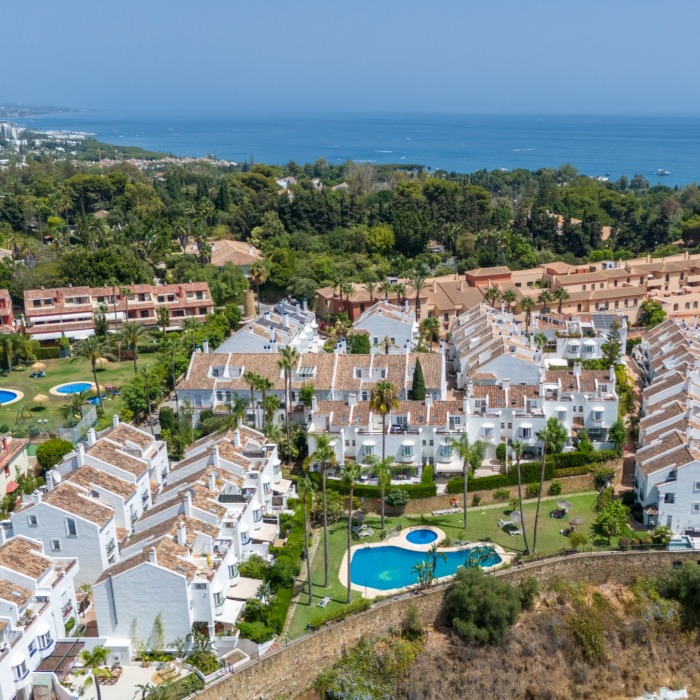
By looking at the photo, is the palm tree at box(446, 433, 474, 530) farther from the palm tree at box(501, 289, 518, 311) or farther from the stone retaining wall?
the palm tree at box(501, 289, 518, 311)

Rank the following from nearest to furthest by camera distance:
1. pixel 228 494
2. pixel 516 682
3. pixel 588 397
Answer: pixel 516 682 < pixel 228 494 < pixel 588 397

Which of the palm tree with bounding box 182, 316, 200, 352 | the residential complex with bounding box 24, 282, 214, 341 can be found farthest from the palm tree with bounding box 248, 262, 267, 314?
the palm tree with bounding box 182, 316, 200, 352

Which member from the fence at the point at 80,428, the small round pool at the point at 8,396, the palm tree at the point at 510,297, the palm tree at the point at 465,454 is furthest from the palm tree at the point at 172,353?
the palm tree at the point at 510,297

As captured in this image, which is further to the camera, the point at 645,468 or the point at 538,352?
the point at 538,352

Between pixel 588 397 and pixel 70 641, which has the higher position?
pixel 588 397

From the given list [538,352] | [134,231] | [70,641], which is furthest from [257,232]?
[70,641]

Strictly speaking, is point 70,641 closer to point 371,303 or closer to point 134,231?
point 371,303
